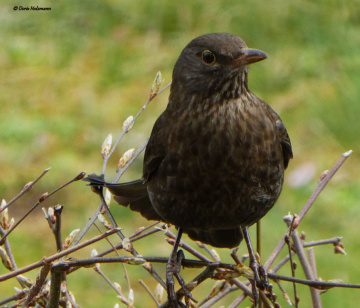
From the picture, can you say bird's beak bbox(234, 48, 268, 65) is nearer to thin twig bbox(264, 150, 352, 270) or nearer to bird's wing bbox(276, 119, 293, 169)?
bird's wing bbox(276, 119, 293, 169)

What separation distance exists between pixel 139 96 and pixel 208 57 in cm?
460

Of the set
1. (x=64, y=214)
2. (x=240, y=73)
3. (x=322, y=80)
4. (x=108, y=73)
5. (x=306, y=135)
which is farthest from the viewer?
(x=108, y=73)

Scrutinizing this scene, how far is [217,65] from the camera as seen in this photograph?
336 cm

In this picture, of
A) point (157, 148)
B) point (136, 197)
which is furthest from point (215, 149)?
point (136, 197)

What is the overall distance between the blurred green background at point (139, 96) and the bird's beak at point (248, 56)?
2.53 m

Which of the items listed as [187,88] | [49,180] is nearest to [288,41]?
[49,180]

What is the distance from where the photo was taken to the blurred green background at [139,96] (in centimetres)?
631

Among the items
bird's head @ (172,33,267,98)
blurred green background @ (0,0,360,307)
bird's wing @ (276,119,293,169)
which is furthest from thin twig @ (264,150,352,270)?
blurred green background @ (0,0,360,307)

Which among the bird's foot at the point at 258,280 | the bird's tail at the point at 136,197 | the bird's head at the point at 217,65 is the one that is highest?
the bird's head at the point at 217,65

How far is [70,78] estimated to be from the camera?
8359 mm

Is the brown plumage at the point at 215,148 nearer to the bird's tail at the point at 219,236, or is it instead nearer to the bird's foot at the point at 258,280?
the bird's tail at the point at 219,236

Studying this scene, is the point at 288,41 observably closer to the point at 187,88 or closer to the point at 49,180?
the point at 49,180

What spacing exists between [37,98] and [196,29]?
170cm

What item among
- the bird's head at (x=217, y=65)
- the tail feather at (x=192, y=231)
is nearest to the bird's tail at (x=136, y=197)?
the tail feather at (x=192, y=231)
